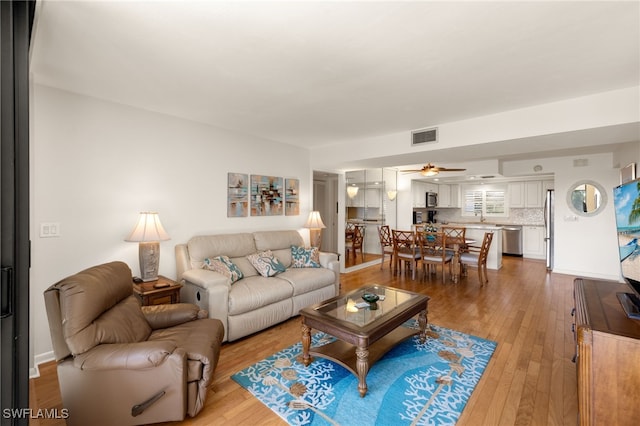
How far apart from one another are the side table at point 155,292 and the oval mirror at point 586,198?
7.11m

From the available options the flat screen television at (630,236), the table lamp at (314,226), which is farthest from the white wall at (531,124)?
the table lamp at (314,226)

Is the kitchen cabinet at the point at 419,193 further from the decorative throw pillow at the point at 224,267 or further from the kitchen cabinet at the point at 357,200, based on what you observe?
the decorative throw pillow at the point at 224,267

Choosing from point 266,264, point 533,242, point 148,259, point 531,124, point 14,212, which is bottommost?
point 533,242

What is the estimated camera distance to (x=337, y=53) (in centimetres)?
197

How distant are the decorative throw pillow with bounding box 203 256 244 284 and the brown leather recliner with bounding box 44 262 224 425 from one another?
4.28 ft

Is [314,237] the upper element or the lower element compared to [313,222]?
lower

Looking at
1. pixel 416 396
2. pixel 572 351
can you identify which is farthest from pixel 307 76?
pixel 572 351

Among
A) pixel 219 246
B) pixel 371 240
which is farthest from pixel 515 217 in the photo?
pixel 219 246

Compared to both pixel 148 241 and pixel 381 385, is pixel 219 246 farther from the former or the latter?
pixel 381 385

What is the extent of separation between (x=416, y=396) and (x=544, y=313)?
2.62m

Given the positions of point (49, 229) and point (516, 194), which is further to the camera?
point (516, 194)

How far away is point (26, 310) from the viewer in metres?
1.20

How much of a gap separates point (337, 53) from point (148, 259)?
2.60 metres

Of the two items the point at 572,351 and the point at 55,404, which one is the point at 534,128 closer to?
the point at 572,351
